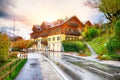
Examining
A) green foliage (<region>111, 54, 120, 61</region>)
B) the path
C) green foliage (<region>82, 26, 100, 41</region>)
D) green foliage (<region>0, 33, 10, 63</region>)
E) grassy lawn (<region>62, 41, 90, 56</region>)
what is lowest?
the path

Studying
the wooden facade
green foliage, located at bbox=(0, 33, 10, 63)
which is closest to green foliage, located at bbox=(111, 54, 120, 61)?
green foliage, located at bbox=(0, 33, 10, 63)

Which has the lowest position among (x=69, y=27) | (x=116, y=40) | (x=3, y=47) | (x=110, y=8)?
(x=3, y=47)

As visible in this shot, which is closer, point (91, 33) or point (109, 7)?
point (109, 7)

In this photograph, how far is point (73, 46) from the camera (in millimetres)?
60281

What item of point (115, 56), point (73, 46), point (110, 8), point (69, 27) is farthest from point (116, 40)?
point (69, 27)

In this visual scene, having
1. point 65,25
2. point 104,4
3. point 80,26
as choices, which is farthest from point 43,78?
point 80,26

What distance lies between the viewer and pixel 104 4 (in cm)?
4325

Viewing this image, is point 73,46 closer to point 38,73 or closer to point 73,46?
point 73,46

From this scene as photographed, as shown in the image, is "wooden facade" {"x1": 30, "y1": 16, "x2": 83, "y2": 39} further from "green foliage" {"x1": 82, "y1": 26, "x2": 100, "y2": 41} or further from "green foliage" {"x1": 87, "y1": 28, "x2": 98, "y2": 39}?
"green foliage" {"x1": 87, "y1": 28, "x2": 98, "y2": 39}

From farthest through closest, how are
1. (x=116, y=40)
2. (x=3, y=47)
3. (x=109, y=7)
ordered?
(x=109, y=7) → (x=116, y=40) → (x=3, y=47)

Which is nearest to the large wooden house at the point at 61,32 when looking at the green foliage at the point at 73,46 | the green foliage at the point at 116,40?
the green foliage at the point at 73,46

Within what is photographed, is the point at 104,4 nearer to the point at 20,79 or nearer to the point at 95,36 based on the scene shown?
the point at 95,36

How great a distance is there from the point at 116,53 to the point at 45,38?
59585mm

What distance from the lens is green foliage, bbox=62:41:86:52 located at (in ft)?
181
